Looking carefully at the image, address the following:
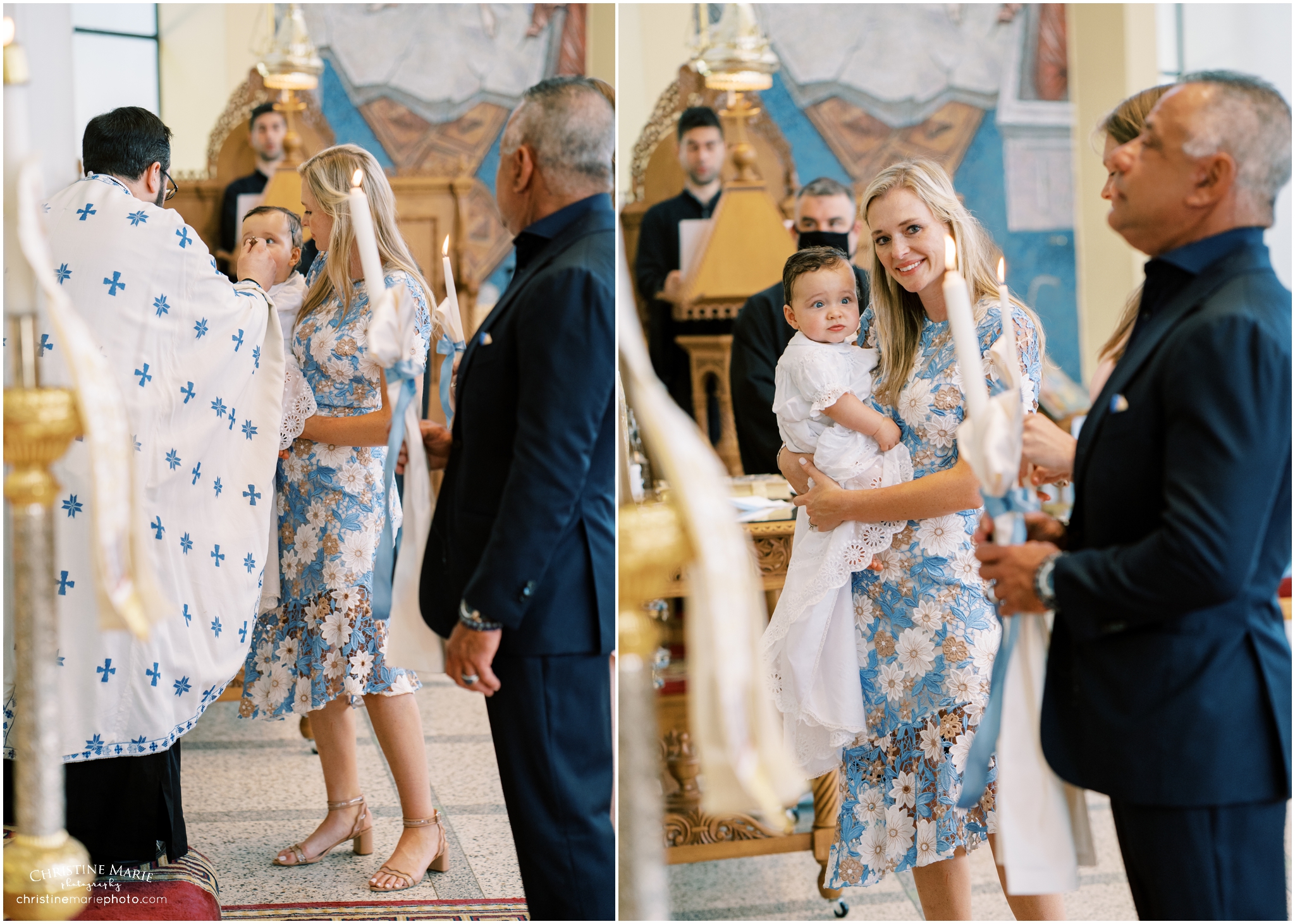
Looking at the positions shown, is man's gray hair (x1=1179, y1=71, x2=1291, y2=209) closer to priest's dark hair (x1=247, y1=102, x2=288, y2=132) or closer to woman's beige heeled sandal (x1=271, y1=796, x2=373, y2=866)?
woman's beige heeled sandal (x1=271, y1=796, x2=373, y2=866)

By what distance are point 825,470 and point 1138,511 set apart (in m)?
0.66

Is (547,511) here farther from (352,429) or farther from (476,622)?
(352,429)

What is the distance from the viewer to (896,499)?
5.97ft

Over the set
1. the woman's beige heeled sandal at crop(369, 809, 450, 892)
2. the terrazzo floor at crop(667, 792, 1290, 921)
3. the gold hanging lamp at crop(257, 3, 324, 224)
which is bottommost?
the terrazzo floor at crop(667, 792, 1290, 921)

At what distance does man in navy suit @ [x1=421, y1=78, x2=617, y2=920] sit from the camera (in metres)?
1.58

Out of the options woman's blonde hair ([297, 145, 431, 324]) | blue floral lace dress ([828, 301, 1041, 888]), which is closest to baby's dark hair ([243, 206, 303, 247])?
woman's blonde hair ([297, 145, 431, 324])

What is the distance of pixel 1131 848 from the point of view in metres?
1.38

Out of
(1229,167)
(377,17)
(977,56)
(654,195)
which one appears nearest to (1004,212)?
(977,56)

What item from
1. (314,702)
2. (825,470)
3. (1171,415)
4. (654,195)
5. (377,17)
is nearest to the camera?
(1171,415)

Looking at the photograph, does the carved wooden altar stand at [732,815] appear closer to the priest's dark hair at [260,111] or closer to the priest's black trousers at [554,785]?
the priest's black trousers at [554,785]

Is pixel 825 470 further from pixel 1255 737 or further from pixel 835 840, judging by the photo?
pixel 1255 737

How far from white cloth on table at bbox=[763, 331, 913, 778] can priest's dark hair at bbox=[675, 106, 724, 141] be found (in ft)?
9.35

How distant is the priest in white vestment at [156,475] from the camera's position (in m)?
1.99

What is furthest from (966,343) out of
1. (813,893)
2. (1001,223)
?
(1001,223)
